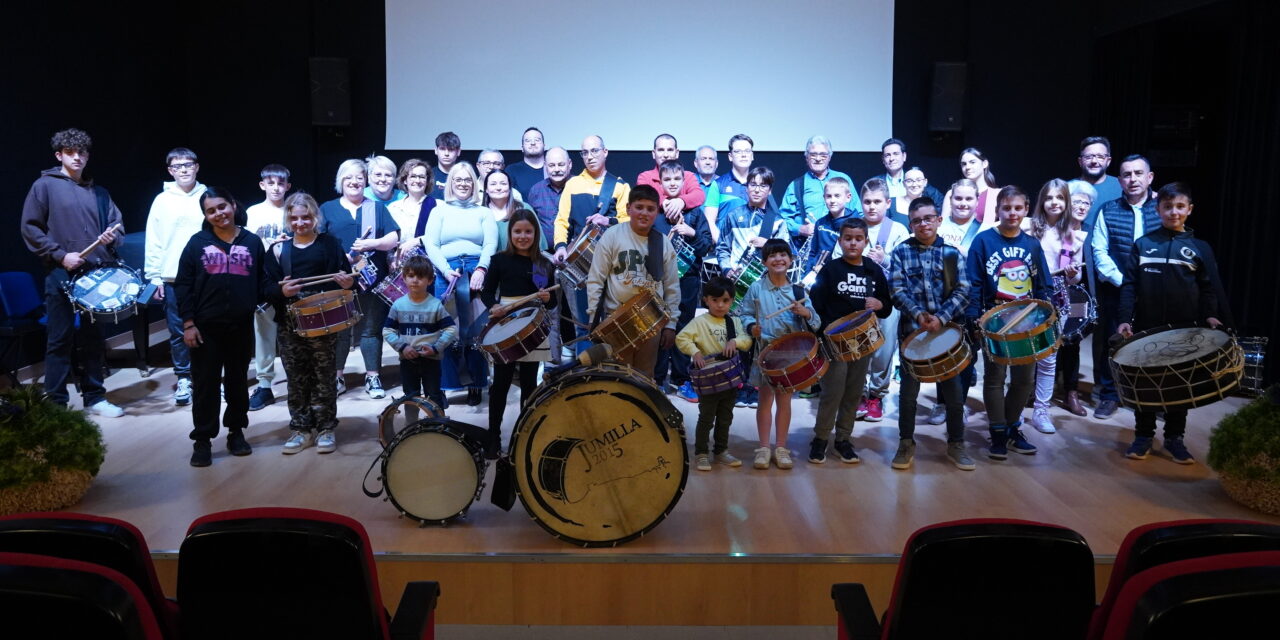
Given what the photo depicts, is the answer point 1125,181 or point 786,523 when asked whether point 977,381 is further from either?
point 786,523

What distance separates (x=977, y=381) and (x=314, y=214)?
15.0 feet

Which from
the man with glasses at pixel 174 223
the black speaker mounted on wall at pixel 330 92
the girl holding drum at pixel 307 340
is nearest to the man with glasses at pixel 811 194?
the girl holding drum at pixel 307 340

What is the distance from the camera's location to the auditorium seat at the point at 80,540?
6.47ft

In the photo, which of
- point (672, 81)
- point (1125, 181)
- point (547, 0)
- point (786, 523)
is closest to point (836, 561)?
point (786, 523)

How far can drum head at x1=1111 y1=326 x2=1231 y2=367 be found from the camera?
4125 millimetres

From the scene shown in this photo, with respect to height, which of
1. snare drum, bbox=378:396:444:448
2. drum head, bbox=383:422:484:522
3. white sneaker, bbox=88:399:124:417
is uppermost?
snare drum, bbox=378:396:444:448

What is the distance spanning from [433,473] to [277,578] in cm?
182

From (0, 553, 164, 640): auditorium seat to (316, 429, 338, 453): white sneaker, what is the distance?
343cm

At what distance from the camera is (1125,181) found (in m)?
5.71

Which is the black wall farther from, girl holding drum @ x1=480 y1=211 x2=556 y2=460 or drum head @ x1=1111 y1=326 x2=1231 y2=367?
drum head @ x1=1111 y1=326 x2=1231 y2=367

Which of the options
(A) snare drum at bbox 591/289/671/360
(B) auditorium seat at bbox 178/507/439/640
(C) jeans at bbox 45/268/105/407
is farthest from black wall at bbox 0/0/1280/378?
(B) auditorium seat at bbox 178/507/439/640

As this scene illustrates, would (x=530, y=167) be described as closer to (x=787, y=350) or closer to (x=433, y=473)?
(x=787, y=350)

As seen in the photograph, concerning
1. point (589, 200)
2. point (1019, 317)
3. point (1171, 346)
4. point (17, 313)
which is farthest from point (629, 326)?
point (17, 313)

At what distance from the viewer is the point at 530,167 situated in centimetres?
700
